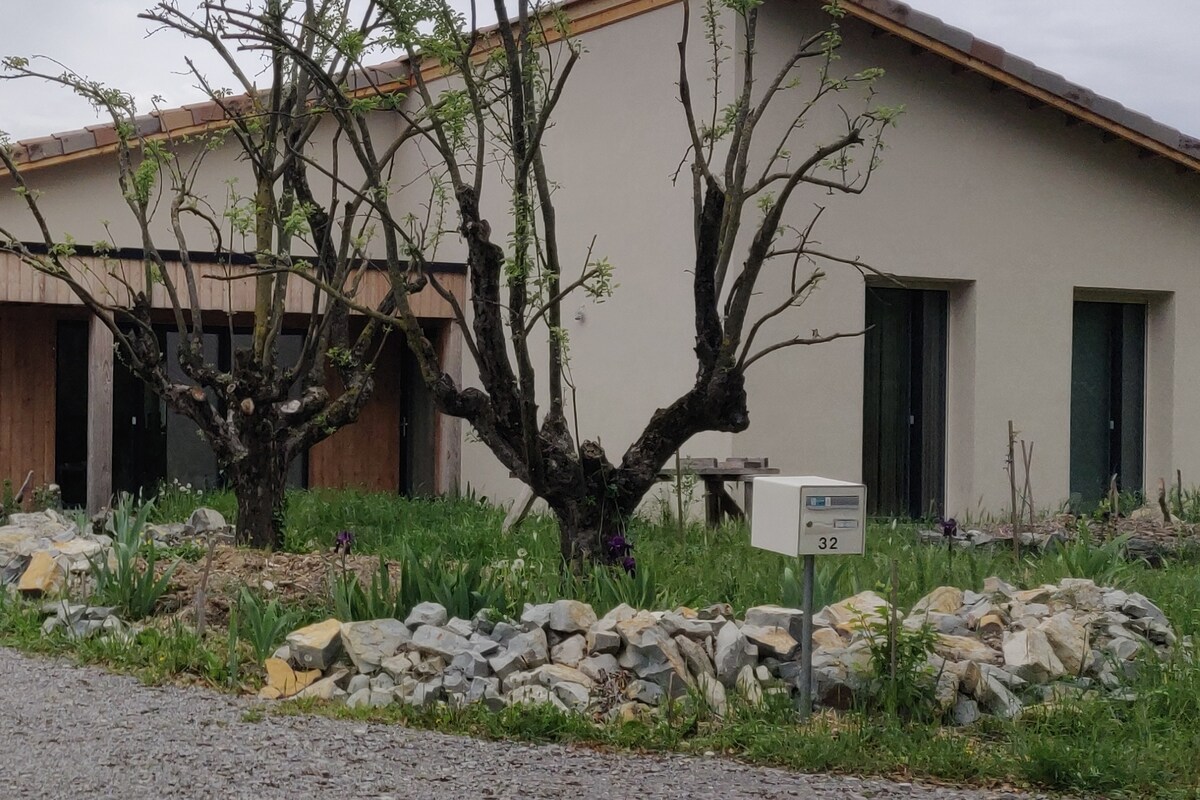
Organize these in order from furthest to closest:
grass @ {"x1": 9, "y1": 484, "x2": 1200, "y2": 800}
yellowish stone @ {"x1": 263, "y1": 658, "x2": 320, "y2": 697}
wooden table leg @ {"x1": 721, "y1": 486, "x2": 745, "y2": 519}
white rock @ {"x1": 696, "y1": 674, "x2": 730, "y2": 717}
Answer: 1. wooden table leg @ {"x1": 721, "y1": 486, "x2": 745, "y2": 519}
2. yellowish stone @ {"x1": 263, "y1": 658, "x2": 320, "y2": 697}
3. white rock @ {"x1": 696, "y1": 674, "x2": 730, "y2": 717}
4. grass @ {"x1": 9, "y1": 484, "x2": 1200, "y2": 800}

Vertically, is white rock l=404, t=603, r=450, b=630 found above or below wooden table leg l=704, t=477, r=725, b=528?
below

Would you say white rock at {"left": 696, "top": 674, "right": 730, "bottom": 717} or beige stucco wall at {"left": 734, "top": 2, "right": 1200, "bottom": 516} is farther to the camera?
beige stucco wall at {"left": 734, "top": 2, "right": 1200, "bottom": 516}

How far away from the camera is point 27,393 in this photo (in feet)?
46.6

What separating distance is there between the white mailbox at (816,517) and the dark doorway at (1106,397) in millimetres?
8701

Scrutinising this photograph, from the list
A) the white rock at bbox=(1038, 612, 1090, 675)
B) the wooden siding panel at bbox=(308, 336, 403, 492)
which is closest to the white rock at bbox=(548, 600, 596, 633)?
the white rock at bbox=(1038, 612, 1090, 675)

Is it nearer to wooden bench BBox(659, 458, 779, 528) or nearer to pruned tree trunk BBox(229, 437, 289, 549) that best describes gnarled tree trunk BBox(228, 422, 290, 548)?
pruned tree trunk BBox(229, 437, 289, 549)

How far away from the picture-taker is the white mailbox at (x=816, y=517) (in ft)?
17.3

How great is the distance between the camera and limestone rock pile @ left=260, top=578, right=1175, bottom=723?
5.46m

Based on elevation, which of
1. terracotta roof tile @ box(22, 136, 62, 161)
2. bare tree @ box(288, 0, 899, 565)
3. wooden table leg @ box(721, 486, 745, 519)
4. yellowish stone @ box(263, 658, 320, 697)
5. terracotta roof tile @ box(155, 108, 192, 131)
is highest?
terracotta roof tile @ box(155, 108, 192, 131)

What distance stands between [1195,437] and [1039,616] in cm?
812

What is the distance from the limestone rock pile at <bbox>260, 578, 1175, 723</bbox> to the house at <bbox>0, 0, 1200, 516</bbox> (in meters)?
5.23

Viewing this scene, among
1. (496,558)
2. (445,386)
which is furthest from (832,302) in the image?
(445,386)

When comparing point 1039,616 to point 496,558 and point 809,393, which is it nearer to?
point 496,558

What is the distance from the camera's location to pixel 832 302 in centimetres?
1164
